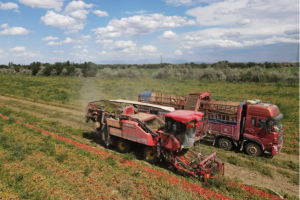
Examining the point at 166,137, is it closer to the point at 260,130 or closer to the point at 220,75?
the point at 260,130

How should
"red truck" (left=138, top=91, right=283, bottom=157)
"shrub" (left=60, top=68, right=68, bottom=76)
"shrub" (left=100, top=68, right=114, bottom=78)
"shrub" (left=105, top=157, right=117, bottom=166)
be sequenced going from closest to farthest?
"shrub" (left=105, top=157, right=117, bottom=166), "red truck" (left=138, top=91, right=283, bottom=157), "shrub" (left=100, top=68, right=114, bottom=78), "shrub" (left=60, top=68, right=68, bottom=76)

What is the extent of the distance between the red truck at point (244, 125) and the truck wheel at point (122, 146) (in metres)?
3.81

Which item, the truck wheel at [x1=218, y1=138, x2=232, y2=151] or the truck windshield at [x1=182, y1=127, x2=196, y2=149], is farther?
the truck wheel at [x1=218, y1=138, x2=232, y2=151]

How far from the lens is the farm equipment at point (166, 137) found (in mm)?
9023

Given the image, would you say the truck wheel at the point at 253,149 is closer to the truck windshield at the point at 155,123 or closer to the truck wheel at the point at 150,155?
the truck windshield at the point at 155,123

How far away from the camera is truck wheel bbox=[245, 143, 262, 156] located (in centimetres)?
1186

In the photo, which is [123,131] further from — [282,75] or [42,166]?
[282,75]

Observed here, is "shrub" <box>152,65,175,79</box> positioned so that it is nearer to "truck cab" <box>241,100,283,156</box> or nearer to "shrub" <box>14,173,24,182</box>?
"truck cab" <box>241,100,283,156</box>

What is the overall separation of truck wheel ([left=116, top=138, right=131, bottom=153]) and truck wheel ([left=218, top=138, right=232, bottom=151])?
5.54 meters

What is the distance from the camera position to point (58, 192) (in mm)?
7414

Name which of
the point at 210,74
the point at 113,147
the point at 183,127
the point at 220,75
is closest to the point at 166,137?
the point at 183,127

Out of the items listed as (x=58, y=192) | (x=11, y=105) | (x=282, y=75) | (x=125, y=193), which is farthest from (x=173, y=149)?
(x=282, y=75)

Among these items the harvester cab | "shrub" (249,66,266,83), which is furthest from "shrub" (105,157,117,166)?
"shrub" (249,66,266,83)

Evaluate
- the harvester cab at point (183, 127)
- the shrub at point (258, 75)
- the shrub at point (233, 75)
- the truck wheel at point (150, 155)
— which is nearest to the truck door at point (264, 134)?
the harvester cab at point (183, 127)
